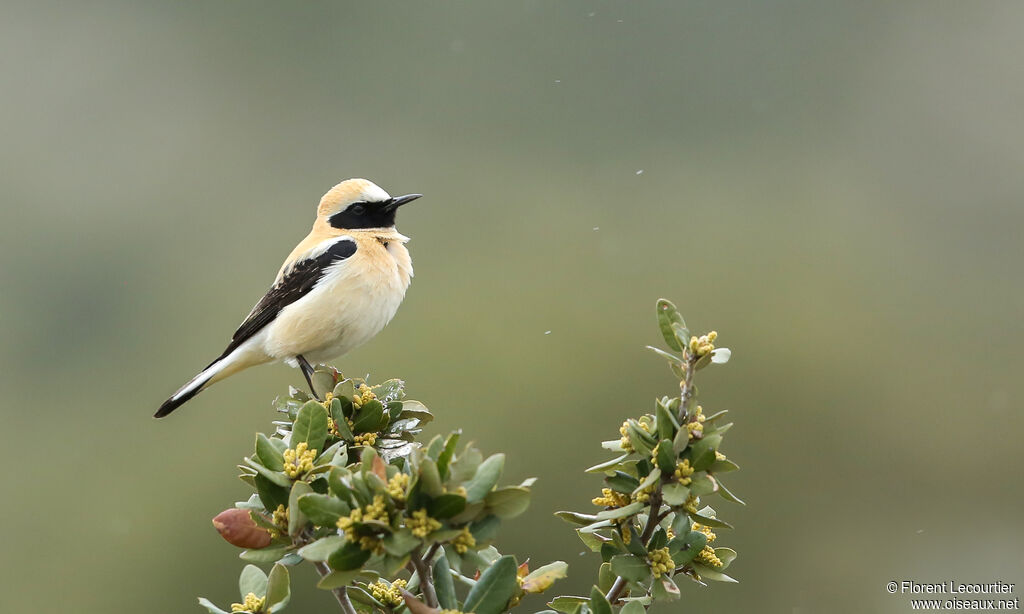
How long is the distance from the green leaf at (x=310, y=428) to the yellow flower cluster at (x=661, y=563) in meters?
0.76

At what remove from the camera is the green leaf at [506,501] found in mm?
2098

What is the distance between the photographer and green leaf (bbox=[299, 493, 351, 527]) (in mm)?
2160

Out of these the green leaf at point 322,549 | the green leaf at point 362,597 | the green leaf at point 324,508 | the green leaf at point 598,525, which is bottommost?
the green leaf at point 322,549

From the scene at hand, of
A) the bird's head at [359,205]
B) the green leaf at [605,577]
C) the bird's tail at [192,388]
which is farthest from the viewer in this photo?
the bird's head at [359,205]

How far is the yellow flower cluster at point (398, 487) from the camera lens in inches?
83.3

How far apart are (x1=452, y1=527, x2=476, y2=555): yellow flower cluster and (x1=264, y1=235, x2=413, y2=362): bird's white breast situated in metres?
2.87

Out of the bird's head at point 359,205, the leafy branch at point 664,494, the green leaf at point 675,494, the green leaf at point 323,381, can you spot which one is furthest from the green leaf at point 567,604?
the bird's head at point 359,205

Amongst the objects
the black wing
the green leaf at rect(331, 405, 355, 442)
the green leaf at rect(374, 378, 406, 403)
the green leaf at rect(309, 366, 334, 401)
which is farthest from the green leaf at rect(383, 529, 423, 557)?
the black wing

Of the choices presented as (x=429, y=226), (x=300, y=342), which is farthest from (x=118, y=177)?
(x=300, y=342)

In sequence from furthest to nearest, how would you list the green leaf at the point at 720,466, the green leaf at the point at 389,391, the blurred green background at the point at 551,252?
the blurred green background at the point at 551,252
the green leaf at the point at 389,391
the green leaf at the point at 720,466

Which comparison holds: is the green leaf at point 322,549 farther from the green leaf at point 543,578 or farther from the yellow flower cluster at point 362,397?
the yellow flower cluster at point 362,397

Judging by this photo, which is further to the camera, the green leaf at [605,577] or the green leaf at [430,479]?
the green leaf at [605,577]

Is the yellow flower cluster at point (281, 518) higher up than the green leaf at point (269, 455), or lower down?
lower down

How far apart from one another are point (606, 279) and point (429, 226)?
11.8 ft
